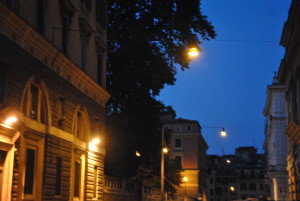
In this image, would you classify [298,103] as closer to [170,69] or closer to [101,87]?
[170,69]

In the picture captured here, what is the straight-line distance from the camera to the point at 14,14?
1706 cm

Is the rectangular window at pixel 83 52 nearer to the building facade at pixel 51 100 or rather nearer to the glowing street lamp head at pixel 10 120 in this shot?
the building facade at pixel 51 100

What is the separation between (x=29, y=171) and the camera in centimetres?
1947

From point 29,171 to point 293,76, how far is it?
22.6 metres

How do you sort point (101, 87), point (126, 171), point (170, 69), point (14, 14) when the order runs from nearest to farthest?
point (14, 14) < point (101, 87) < point (170, 69) < point (126, 171)

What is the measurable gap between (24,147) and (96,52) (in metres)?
10.7

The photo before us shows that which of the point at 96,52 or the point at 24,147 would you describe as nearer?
the point at 24,147

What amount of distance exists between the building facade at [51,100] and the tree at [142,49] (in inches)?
178

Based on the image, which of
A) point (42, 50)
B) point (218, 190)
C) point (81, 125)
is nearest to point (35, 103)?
point (42, 50)

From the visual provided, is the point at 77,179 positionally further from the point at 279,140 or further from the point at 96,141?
the point at 279,140

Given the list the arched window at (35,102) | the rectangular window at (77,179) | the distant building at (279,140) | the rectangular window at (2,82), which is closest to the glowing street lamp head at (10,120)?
the rectangular window at (2,82)

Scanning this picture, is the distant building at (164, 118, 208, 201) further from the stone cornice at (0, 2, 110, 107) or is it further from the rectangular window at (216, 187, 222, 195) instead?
the stone cornice at (0, 2, 110, 107)

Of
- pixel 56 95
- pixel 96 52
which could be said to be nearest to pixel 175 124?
pixel 96 52

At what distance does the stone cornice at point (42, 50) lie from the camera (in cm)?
1703
